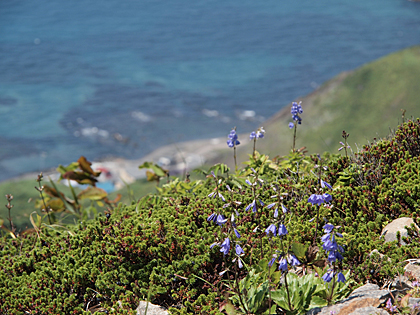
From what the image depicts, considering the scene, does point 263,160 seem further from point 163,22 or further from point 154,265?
point 163,22

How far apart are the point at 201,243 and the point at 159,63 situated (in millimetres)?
26990

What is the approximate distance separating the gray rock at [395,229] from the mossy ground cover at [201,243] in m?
0.09

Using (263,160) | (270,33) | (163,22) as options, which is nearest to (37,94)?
(163,22)

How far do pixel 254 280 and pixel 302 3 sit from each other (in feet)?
137

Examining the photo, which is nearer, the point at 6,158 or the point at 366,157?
the point at 366,157

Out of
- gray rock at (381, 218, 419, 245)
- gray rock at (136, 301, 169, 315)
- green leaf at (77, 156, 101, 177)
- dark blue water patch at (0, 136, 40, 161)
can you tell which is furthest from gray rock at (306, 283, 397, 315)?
dark blue water patch at (0, 136, 40, 161)

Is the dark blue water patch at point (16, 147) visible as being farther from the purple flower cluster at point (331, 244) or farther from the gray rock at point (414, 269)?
the purple flower cluster at point (331, 244)

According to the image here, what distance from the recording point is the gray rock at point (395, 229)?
14.4 feet

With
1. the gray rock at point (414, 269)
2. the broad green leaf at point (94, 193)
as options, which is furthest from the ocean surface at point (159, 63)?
the gray rock at point (414, 269)

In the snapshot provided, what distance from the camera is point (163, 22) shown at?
3694 cm

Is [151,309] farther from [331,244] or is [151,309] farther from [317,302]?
[331,244]

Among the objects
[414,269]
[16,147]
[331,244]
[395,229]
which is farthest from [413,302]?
[16,147]

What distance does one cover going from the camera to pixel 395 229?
4.46 m

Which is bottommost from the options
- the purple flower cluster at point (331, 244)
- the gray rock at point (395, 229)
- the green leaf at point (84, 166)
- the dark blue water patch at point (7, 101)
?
the dark blue water patch at point (7, 101)
